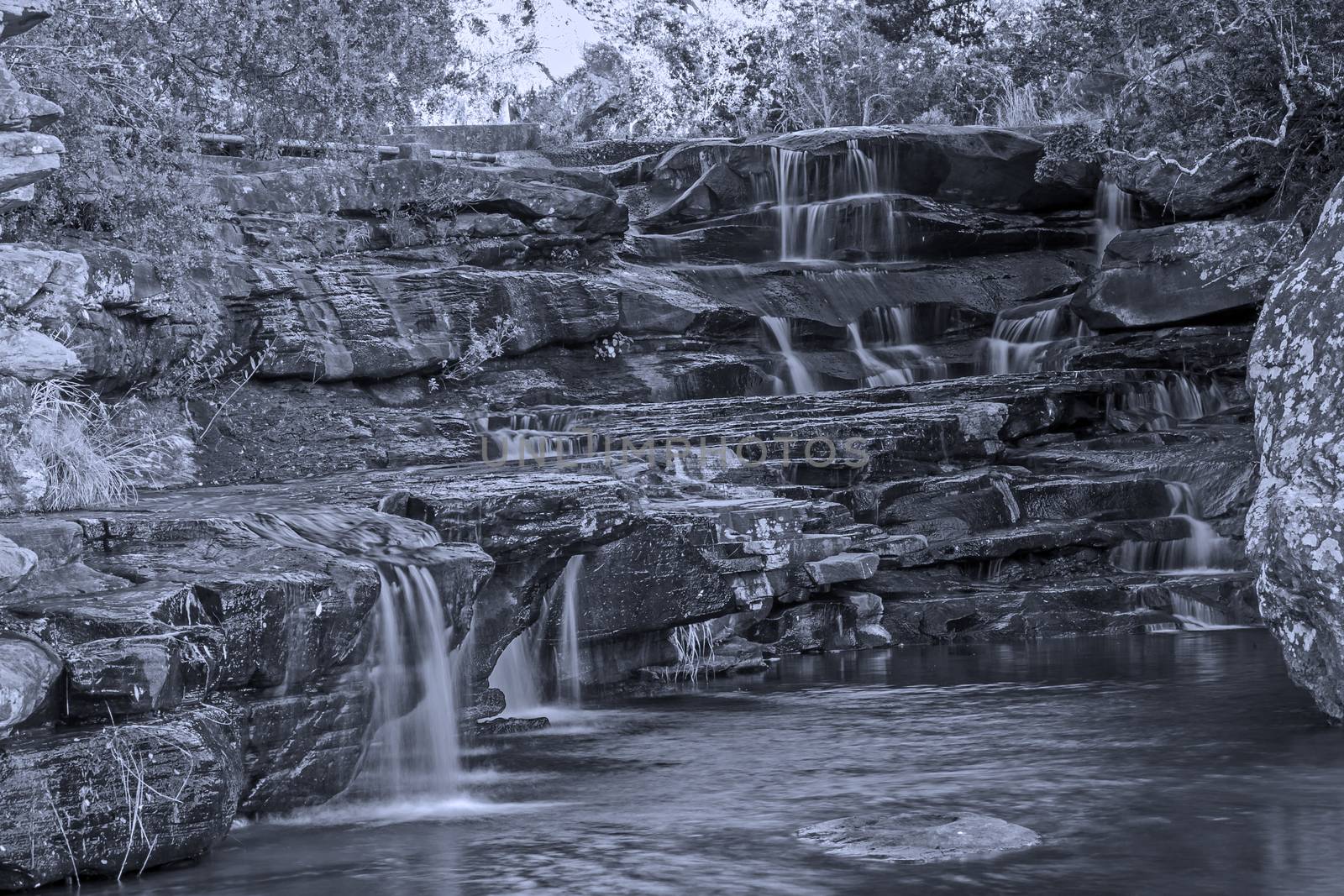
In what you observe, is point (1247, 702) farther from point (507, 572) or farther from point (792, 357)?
point (792, 357)

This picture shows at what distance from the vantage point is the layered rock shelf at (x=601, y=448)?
7293 mm

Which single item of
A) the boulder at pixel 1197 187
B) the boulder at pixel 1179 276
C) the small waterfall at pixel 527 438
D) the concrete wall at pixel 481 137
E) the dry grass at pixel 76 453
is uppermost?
the concrete wall at pixel 481 137

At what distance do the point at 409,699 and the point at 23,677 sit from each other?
10.0 feet

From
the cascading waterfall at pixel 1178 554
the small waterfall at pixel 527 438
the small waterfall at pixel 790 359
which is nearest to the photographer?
the small waterfall at pixel 527 438

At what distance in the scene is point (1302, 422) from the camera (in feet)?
28.3

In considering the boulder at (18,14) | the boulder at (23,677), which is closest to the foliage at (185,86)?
→ the boulder at (18,14)

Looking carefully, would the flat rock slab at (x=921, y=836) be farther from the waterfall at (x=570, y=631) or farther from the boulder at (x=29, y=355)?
the boulder at (x=29, y=355)

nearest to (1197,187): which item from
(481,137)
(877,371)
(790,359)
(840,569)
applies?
(877,371)

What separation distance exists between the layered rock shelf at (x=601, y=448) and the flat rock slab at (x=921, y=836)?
120 inches

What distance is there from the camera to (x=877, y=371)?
71.8ft

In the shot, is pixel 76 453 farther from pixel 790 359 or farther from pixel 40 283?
pixel 790 359

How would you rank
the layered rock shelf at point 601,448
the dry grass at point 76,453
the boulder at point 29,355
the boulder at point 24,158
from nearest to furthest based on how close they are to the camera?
the layered rock shelf at point 601,448 < the boulder at point 24,158 < the boulder at point 29,355 < the dry grass at point 76,453

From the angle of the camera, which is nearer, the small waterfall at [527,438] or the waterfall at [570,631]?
the waterfall at [570,631]

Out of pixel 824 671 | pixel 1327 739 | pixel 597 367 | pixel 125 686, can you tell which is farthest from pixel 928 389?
pixel 125 686
